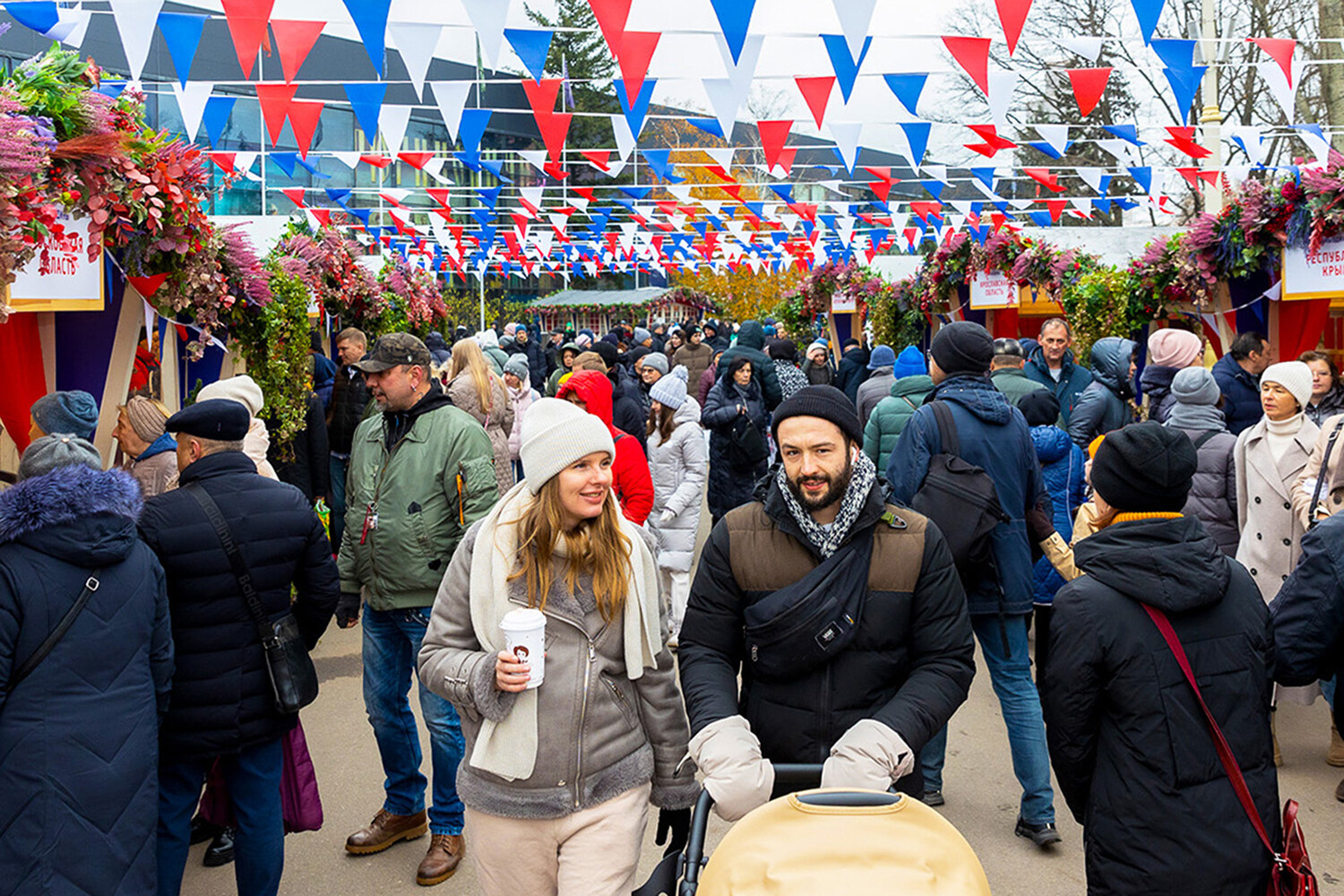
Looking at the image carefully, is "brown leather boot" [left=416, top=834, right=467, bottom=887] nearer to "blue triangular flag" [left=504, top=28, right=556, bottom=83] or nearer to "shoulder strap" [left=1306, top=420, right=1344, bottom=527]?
"shoulder strap" [left=1306, top=420, right=1344, bottom=527]

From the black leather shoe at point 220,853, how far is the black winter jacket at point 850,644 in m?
2.55

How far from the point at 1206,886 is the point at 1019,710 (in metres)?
1.74

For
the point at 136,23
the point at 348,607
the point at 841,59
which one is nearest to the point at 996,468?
the point at 348,607

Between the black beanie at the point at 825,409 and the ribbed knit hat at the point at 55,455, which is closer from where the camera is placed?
the black beanie at the point at 825,409

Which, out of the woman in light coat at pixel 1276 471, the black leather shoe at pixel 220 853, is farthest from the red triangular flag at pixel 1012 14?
the black leather shoe at pixel 220 853

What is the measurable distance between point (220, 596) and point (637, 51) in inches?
192

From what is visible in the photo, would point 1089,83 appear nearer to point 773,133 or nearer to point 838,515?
point 773,133

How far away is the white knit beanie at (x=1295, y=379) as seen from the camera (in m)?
5.12

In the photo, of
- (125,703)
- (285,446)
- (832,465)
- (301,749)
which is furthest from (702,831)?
(285,446)

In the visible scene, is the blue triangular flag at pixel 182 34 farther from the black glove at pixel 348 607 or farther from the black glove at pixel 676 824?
the black glove at pixel 676 824

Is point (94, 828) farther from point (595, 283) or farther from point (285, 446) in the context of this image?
point (595, 283)

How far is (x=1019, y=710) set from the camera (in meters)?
4.27

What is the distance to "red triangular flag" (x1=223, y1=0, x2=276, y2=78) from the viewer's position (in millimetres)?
6055

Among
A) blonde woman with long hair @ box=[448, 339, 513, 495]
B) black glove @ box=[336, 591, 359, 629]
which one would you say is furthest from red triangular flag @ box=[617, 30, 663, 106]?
black glove @ box=[336, 591, 359, 629]
